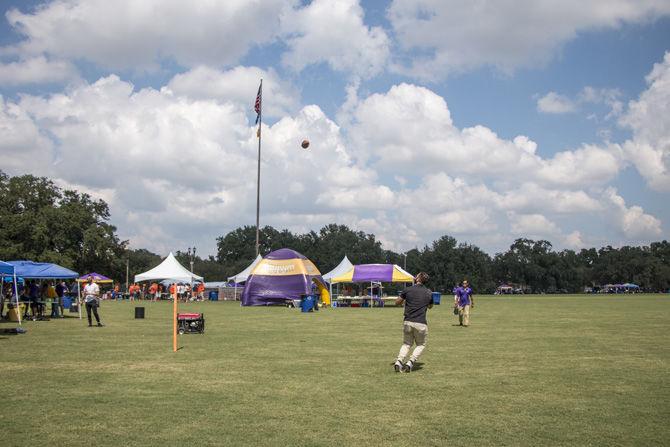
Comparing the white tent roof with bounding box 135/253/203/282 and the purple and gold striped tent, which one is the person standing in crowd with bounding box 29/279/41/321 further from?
the purple and gold striped tent

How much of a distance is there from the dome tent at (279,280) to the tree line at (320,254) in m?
32.7

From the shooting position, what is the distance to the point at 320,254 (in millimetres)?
142750

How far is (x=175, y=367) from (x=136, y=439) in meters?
5.73

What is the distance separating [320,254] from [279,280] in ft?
324

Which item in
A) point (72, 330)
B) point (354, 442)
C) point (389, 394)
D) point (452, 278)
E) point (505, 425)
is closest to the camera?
point (354, 442)

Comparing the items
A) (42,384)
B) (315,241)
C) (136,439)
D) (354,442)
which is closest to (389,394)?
(354,442)

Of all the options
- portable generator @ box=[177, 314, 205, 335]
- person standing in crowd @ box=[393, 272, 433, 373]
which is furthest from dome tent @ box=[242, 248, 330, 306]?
person standing in crowd @ box=[393, 272, 433, 373]

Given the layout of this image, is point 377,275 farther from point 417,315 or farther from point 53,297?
point 417,315

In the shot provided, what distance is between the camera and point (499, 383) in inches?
426

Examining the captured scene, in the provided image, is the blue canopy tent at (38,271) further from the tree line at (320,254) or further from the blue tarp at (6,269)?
the tree line at (320,254)

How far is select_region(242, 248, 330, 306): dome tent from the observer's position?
4362cm

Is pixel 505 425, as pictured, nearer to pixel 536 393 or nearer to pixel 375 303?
pixel 536 393

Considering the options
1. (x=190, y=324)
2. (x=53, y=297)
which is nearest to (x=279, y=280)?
(x=53, y=297)

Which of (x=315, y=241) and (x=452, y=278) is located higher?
(x=315, y=241)
